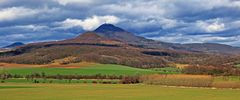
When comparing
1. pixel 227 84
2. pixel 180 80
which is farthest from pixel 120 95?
pixel 180 80

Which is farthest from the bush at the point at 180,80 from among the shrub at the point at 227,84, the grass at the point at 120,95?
the grass at the point at 120,95

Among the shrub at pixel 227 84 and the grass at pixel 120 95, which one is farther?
the shrub at pixel 227 84

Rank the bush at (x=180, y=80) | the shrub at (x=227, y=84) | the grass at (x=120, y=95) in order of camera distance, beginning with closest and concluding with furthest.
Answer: the grass at (x=120, y=95) < the shrub at (x=227, y=84) < the bush at (x=180, y=80)

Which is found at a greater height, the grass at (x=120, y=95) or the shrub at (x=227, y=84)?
the grass at (x=120, y=95)

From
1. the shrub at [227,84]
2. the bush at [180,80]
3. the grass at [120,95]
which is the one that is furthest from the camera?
the bush at [180,80]

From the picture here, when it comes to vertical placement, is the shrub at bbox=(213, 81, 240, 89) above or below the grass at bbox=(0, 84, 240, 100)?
below

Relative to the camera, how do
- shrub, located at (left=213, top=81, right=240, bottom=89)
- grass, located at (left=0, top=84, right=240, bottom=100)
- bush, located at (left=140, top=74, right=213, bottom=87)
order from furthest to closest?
bush, located at (left=140, top=74, right=213, bottom=87) → shrub, located at (left=213, top=81, right=240, bottom=89) → grass, located at (left=0, top=84, right=240, bottom=100)

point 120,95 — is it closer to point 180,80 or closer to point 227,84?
point 227,84

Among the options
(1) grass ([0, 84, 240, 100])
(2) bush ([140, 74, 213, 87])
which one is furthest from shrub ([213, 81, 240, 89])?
(1) grass ([0, 84, 240, 100])

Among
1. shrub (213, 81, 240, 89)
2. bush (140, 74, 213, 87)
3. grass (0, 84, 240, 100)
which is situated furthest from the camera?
bush (140, 74, 213, 87)

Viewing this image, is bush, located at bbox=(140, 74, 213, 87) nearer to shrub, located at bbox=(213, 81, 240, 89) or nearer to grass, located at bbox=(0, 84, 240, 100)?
shrub, located at bbox=(213, 81, 240, 89)

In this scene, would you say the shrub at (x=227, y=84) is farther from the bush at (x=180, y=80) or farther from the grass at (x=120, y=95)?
the grass at (x=120, y=95)

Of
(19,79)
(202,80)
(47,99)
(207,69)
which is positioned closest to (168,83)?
(202,80)

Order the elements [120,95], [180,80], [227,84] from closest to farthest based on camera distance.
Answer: [120,95], [227,84], [180,80]
